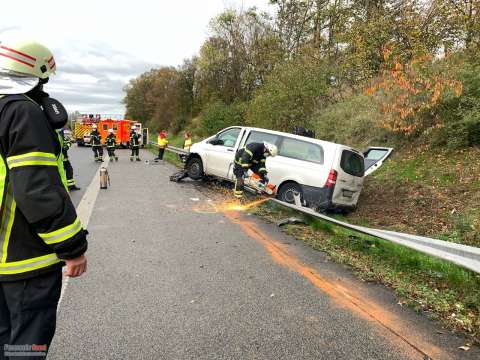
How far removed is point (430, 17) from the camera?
11688 mm

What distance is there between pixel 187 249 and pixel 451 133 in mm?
8228

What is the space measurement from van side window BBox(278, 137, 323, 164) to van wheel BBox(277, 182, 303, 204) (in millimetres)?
660

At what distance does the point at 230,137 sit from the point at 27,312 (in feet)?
31.1

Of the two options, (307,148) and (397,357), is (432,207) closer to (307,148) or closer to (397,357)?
(307,148)

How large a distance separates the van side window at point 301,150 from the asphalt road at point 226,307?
308cm

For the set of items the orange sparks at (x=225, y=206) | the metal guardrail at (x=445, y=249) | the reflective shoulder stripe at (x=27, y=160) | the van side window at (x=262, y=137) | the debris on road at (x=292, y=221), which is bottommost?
the orange sparks at (x=225, y=206)

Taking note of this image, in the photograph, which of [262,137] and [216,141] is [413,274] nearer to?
[262,137]

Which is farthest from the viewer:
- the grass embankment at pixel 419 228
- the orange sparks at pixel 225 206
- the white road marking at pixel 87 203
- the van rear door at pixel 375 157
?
the van rear door at pixel 375 157

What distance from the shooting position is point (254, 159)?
921 cm

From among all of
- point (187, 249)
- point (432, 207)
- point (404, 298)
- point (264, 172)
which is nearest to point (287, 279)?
point (404, 298)

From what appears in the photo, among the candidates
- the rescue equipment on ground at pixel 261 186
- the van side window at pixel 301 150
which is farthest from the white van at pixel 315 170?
the rescue equipment on ground at pixel 261 186

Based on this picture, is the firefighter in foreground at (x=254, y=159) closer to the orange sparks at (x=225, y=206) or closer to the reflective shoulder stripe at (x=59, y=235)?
the orange sparks at (x=225, y=206)

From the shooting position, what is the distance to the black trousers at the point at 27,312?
1.89 m

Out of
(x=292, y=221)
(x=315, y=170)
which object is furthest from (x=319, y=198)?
(x=292, y=221)
